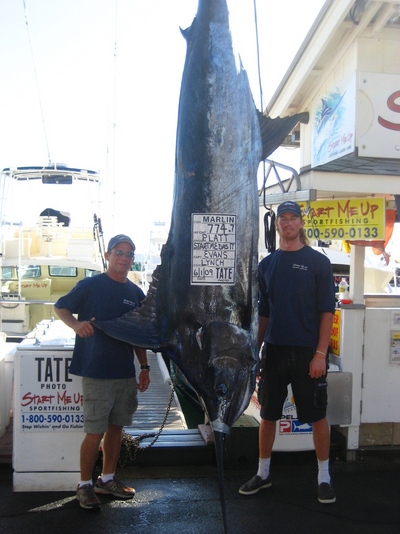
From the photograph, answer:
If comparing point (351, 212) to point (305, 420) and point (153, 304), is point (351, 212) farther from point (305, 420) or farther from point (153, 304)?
point (153, 304)

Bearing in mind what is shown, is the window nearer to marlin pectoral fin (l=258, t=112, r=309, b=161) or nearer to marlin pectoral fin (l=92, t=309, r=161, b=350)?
marlin pectoral fin (l=92, t=309, r=161, b=350)

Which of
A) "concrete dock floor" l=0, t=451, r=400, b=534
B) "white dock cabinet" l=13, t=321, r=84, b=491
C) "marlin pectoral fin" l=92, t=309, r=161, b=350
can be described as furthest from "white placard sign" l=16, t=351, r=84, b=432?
"marlin pectoral fin" l=92, t=309, r=161, b=350

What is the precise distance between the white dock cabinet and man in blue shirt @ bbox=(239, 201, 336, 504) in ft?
3.55

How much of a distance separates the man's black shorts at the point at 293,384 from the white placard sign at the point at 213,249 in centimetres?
81

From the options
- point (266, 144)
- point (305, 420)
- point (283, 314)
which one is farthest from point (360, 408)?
point (266, 144)

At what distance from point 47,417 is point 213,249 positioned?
4.90ft

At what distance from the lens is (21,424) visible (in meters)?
2.79

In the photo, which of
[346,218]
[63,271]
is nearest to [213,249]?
[346,218]

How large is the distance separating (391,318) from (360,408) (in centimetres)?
62

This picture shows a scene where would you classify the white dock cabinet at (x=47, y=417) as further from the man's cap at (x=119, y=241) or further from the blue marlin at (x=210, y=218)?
the blue marlin at (x=210, y=218)

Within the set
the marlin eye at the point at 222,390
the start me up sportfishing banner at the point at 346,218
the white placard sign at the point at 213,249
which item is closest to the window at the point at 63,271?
the start me up sportfishing banner at the point at 346,218

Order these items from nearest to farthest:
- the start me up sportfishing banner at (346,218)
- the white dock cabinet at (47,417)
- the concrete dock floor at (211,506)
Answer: the concrete dock floor at (211,506) → the white dock cabinet at (47,417) → the start me up sportfishing banner at (346,218)

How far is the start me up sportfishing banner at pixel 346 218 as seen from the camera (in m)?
3.49

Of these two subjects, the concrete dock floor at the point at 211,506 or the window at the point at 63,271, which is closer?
the concrete dock floor at the point at 211,506
